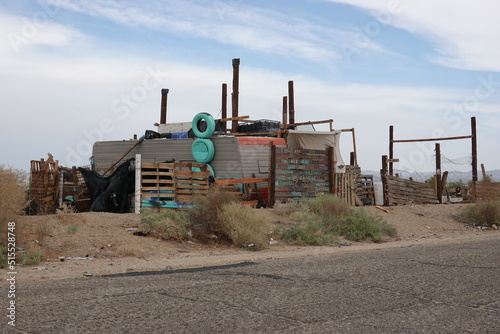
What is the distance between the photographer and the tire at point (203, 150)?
929 inches

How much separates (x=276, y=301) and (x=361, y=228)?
11.7 metres

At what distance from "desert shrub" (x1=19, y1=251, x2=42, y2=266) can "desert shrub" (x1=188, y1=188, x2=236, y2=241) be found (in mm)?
5091

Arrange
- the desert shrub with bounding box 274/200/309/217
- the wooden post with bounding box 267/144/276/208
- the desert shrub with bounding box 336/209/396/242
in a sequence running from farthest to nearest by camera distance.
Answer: the wooden post with bounding box 267/144/276/208
the desert shrub with bounding box 274/200/309/217
the desert shrub with bounding box 336/209/396/242

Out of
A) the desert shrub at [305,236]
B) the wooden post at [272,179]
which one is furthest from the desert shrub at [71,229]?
the wooden post at [272,179]

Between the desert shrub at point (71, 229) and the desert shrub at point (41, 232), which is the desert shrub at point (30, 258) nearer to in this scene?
the desert shrub at point (41, 232)

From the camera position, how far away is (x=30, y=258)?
1118cm

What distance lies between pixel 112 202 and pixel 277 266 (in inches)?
411

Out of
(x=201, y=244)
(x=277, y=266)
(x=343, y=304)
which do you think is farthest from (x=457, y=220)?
(x=343, y=304)

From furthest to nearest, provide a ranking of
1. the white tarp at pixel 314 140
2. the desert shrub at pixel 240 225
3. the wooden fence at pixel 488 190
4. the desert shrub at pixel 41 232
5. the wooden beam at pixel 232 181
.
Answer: the white tarp at pixel 314 140, the wooden fence at pixel 488 190, the wooden beam at pixel 232 181, the desert shrub at pixel 240 225, the desert shrub at pixel 41 232

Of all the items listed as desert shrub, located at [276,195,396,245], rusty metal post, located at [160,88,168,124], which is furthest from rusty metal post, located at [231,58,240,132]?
desert shrub, located at [276,195,396,245]

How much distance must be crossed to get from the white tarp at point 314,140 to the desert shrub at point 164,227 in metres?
12.8

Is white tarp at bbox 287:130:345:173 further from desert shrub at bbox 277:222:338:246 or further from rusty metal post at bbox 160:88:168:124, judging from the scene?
rusty metal post at bbox 160:88:168:124

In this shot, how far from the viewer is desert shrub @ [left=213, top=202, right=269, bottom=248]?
14.8 m

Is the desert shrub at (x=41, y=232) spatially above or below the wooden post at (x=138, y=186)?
below
